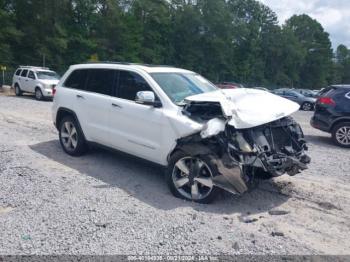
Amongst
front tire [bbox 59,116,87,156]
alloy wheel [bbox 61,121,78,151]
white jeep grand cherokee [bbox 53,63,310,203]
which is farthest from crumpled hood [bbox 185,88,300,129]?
alloy wheel [bbox 61,121,78,151]

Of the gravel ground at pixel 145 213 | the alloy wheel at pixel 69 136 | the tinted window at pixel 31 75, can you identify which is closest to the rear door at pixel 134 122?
the gravel ground at pixel 145 213

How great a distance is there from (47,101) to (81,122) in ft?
45.0

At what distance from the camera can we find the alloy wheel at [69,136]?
6855mm

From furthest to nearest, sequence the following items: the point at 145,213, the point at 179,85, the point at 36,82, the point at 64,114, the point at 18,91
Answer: the point at 18,91 < the point at 36,82 < the point at 64,114 < the point at 179,85 < the point at 145,213

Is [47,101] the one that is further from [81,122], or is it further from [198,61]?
[198,61]

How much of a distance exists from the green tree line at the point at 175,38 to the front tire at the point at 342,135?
2813cm

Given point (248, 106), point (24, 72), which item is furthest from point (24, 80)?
point (248, 106)

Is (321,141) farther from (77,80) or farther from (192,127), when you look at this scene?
(77,80)

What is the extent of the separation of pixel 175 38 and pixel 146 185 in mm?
52394

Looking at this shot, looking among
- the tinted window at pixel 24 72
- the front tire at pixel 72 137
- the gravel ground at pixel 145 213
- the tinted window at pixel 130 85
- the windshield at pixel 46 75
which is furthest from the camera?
the tinted window at pixel 24 72

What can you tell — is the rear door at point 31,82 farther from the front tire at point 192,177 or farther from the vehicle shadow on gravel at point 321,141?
the front tire at point 192,177

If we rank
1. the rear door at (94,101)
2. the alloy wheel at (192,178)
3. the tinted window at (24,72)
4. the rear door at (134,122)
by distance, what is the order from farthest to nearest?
the tinted window at (24,72)
the rear door at (94,101)
the rear door at (134,122)
the alloy wheel at (192,178)

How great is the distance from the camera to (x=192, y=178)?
485cm

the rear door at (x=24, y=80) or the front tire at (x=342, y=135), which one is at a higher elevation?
the front tire at (x=342, y=135)
